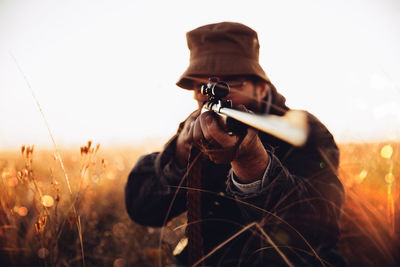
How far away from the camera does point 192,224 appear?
4.88 feet

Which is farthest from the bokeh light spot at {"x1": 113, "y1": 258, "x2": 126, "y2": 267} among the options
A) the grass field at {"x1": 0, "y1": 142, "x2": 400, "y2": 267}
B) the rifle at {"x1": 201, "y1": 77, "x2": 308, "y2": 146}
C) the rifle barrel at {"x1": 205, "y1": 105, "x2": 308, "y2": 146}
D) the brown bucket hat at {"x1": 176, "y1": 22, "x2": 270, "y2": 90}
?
the rifle barrel at {"x1": 205, "y1": 105, "x2": 308, "y2": 146}

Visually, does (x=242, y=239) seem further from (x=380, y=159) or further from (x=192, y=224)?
(x=380, y=159)

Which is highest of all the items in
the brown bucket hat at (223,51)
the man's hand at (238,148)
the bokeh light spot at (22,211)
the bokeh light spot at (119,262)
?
the brown bucket hat at (223,51)

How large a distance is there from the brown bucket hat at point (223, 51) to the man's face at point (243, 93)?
90 millimetres

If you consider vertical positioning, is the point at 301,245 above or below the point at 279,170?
below

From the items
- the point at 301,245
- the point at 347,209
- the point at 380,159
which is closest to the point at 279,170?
the point at 301,245

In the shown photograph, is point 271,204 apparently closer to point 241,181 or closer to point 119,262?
point 241,181

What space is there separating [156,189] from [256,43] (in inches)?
76.6

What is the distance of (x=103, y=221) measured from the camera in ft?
12.4

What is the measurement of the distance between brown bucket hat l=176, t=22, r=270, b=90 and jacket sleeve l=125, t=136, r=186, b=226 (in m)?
0.79

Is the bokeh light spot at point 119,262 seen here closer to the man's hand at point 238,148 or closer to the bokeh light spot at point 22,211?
the bokeh light spot at point 22,211

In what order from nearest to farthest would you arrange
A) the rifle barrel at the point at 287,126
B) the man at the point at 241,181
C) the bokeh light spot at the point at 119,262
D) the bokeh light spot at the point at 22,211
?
the rifle barrel at the point at 287,126, the man at the point at 241,181, the bokeh light spot at the point at 22,211, the bokeh light spot at the point at 119,262

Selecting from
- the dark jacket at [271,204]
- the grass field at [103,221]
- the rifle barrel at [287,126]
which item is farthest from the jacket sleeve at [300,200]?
the rifle barrel at [287,126]

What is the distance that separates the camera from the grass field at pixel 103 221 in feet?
5.04
